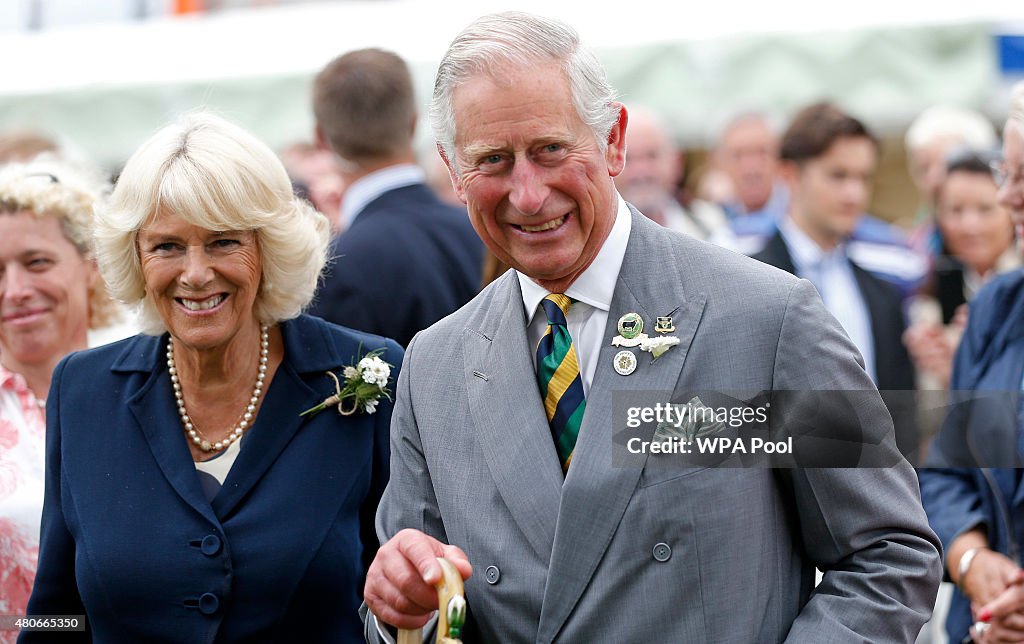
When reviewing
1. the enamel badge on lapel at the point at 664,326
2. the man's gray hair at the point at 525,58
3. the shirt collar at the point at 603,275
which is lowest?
the enamel badge on lapel at the point at 664,326

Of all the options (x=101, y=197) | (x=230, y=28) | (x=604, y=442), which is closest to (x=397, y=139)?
(x=101, y=197)

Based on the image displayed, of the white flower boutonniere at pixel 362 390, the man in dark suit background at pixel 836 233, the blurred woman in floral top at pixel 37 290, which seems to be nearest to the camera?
the white flower boutonniere at pixel 362 390

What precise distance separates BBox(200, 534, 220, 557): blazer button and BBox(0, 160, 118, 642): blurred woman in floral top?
0.94 metres

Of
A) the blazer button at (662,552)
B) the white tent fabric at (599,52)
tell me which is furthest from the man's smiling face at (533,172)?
the white tent fabric at (599,52)

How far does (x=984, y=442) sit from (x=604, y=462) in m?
1.41

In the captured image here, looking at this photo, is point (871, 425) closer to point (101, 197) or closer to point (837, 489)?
point (837, 489)

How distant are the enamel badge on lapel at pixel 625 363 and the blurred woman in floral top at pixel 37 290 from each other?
2.17 m

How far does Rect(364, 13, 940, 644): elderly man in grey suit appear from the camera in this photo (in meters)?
2.53

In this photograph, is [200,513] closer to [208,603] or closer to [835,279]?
[208,603]

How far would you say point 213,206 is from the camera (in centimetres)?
342

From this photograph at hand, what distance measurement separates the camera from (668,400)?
2.60 m

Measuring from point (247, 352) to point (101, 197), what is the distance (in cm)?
112

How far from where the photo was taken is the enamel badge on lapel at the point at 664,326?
2.65 metres

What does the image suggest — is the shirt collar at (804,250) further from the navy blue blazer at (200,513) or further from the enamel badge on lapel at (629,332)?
the enamel badge on lapel at (629,332)
